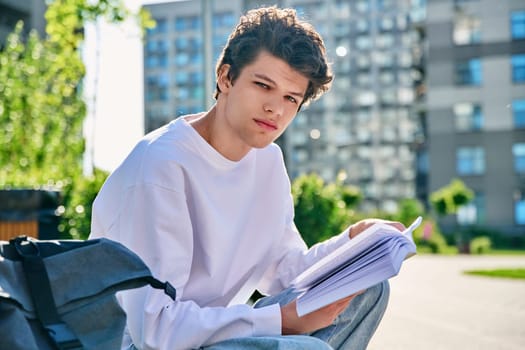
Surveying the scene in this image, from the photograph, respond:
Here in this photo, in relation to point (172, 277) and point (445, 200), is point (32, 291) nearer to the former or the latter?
point (172, 277)

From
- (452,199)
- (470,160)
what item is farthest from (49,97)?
(470,160)

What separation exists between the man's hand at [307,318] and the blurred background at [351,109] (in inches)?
25.1

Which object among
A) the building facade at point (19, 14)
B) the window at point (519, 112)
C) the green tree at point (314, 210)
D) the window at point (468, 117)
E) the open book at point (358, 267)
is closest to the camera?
the open book at point (358, 267)

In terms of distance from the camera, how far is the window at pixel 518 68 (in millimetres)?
40469

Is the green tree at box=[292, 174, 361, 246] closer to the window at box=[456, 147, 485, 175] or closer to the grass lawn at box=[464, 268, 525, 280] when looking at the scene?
the grass lawn at box=[464, 268, 525, 280]

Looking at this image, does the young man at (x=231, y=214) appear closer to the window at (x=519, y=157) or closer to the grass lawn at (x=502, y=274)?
the grass lawn at (x=502, y=274)

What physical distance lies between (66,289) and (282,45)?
95cm

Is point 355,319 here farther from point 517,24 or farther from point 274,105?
point 517,24

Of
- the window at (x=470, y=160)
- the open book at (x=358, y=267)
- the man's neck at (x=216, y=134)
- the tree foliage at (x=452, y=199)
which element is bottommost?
the tree foliage at (x=452, y=199)

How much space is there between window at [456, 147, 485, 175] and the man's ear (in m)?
40.0

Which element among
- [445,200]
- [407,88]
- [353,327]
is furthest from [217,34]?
[353,327]

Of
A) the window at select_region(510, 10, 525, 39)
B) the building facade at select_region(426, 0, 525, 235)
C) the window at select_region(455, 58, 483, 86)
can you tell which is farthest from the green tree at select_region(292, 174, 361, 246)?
the window at select_region(510, 10, 525, 39)

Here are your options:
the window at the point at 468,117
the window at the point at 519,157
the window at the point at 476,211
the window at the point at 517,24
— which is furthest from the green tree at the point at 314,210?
the window at the point at 517,24

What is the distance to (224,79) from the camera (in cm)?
218
